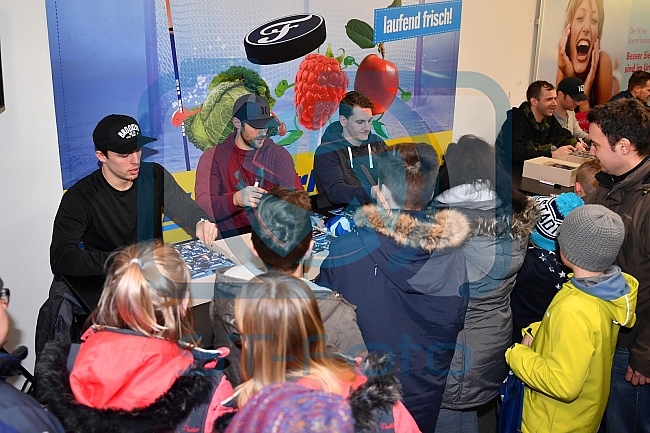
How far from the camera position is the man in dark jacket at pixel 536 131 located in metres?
4.34

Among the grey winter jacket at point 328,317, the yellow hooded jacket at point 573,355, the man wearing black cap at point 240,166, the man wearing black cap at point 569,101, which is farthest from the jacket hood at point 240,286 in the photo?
the man wearing black cap at point 569,101

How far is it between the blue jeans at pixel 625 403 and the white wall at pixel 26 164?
2733 mm

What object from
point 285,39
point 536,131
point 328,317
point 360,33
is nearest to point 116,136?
point 328,317

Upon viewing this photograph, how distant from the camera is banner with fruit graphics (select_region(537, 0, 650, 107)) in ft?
17.3

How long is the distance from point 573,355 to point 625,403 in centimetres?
75

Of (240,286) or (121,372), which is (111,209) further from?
(121,372)

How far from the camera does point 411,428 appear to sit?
4.31 feet

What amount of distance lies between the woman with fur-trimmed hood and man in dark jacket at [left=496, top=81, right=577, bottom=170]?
249cm

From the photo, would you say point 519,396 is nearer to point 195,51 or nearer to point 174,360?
point 174,360

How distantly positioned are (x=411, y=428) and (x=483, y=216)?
2.55ft

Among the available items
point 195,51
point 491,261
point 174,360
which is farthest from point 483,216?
point 195,51

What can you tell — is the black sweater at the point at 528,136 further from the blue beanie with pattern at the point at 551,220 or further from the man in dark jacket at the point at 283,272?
the man in dark jacket at the point at 283,272

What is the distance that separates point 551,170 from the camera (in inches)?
153

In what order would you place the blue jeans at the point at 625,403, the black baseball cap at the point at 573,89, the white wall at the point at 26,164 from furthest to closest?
1. the black baseball cap at the point at 573,89
2. the white wall at the point at 26,164
3. the blue jeans at the point at 625,403
